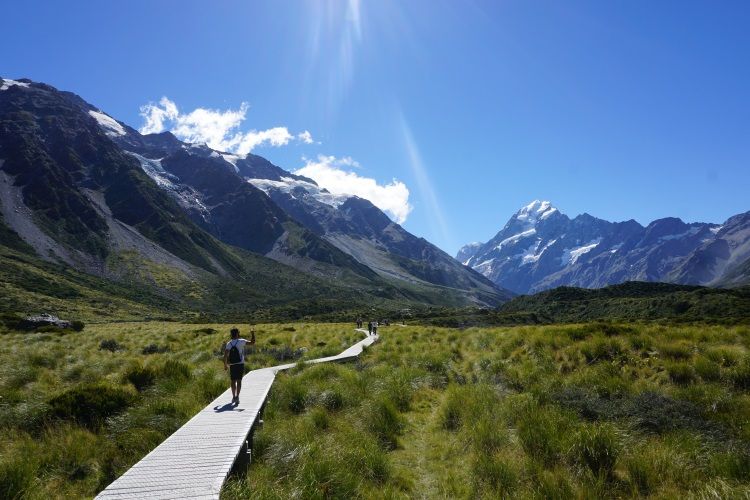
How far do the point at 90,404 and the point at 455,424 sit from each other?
898 centimetres

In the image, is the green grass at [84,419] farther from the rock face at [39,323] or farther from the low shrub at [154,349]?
the rock face at [39,323]

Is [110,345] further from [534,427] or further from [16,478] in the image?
[534,427]

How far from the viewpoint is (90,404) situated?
10.5m

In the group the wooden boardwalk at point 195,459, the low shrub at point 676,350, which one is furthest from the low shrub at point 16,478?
the low shrub at point 676,350

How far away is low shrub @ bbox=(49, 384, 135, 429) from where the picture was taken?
395 inches

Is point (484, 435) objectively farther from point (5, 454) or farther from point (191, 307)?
point (191, 307)

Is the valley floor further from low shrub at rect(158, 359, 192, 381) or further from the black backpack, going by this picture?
the black backpack

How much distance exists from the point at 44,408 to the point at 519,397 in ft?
37.5

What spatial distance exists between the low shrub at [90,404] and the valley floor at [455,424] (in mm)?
41

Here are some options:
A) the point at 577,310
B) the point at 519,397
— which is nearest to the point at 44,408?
the point at 519,397

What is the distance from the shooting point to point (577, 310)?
111 metres

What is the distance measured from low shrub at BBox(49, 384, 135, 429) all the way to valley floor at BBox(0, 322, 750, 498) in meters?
0.04

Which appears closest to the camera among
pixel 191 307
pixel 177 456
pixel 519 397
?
pixel 177 456

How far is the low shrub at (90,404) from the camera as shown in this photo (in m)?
10.0
